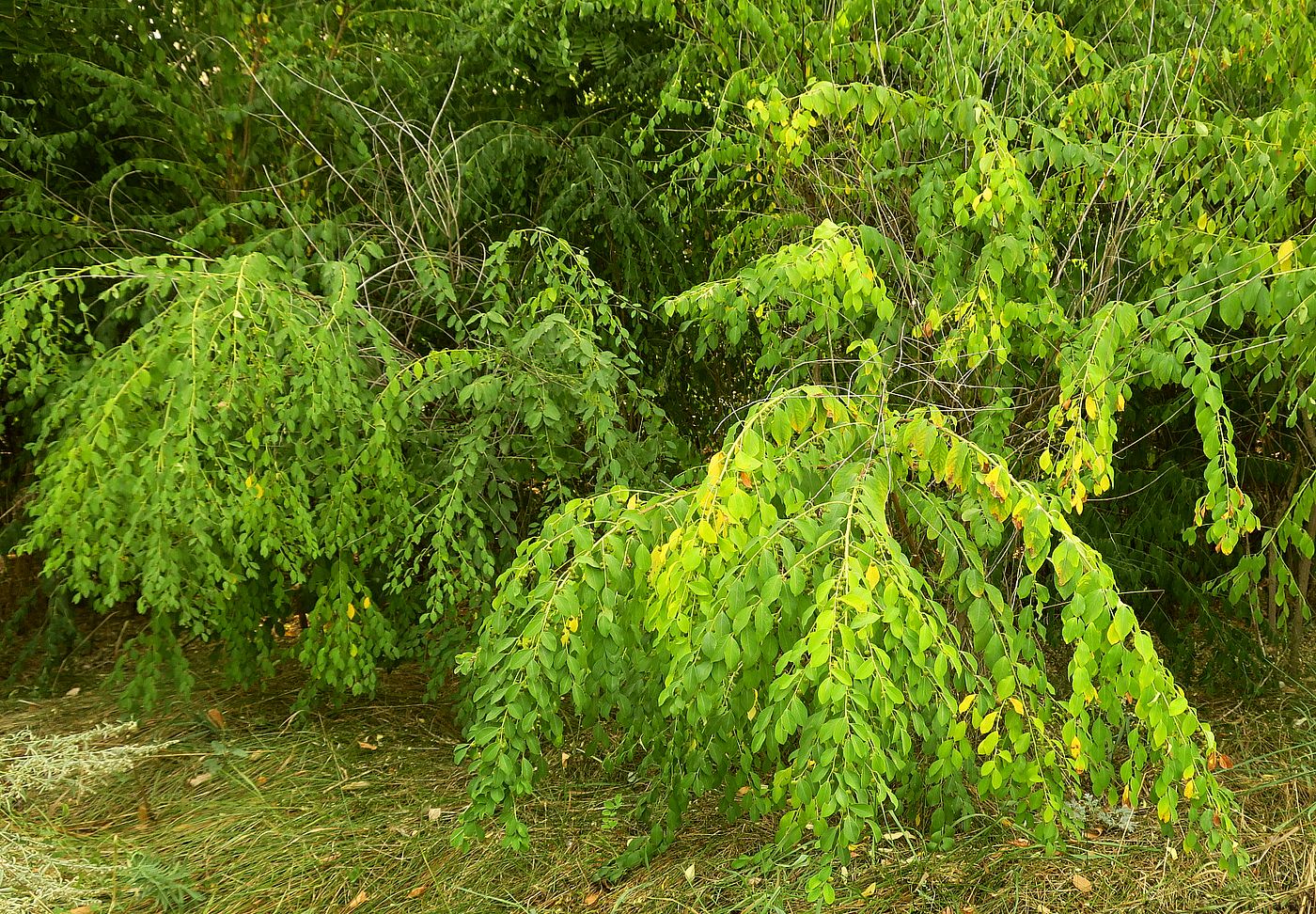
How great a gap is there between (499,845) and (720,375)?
7.46ft

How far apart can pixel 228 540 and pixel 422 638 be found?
1.05 m

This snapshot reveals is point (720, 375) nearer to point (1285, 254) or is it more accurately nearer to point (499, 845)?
point (499, 845)

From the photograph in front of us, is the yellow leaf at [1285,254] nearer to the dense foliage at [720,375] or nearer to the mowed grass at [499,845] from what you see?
the dense foliage at [720,375]

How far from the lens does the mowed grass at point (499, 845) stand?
2.63 meters

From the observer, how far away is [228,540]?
2.71 metres

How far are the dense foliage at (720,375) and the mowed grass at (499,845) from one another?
0.49 feet

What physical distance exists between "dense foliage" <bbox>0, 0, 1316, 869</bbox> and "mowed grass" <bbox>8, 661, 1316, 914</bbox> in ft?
0.49

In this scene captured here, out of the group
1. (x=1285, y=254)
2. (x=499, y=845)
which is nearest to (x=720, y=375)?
(x=499, y=845)

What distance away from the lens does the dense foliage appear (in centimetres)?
199

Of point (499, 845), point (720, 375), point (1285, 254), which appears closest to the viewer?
point (1285, 254)

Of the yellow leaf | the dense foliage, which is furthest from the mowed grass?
the yellow leaf

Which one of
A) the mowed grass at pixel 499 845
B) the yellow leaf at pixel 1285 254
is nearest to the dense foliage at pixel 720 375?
the yellow leaf at pixel 1285 254

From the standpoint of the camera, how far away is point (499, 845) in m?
2.95

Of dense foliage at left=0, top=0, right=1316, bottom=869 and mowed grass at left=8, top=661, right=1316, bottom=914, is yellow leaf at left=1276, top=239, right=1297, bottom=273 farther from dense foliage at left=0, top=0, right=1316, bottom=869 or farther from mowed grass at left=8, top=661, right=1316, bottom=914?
mowed grass at left=8, top=661, right=1316, bottom=914
